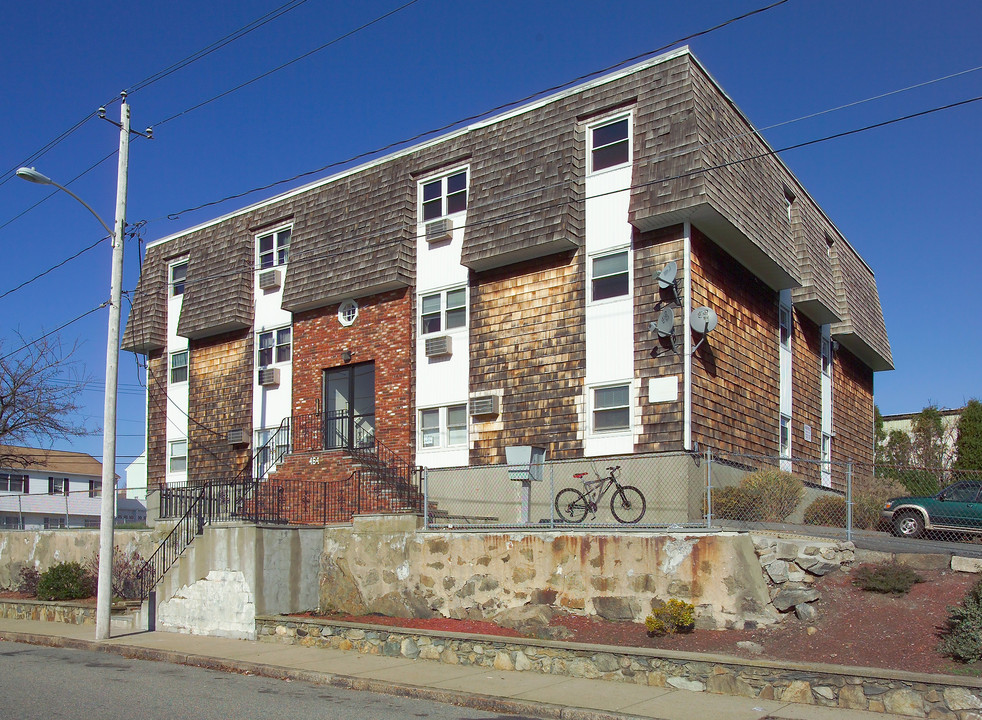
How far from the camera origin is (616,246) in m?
19.0

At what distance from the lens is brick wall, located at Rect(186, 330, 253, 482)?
1015 inches

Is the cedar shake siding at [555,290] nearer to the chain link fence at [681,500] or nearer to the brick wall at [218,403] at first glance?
the brick wall at [218,403]

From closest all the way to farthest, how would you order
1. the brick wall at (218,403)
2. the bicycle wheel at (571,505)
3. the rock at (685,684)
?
the rock at (685,684) < the bicycle wheel at (571,505) < the brick wall at (218,403)

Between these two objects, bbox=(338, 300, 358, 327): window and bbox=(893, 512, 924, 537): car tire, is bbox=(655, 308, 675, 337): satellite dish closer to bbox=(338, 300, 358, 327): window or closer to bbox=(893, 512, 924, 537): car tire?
bbox=(893, 512, 924, 537): car tire

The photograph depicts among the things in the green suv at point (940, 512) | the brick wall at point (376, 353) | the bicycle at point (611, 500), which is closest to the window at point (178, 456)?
the brick wall at point (376, 353)

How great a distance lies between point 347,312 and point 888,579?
15075 millimetres

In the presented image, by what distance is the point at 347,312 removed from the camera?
23578 mm

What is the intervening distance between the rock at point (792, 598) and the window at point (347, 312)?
45.6 feet

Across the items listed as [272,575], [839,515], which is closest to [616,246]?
[839,515]

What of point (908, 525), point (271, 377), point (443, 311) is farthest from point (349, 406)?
point (908, 525)

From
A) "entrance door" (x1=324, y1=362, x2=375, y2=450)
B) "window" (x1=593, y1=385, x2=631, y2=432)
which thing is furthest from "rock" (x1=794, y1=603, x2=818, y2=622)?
"entrance door" (x1=324, y1=362, x2=375, y2=450)

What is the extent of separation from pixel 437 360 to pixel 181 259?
1156cm

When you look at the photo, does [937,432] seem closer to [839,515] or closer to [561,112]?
[839,515]

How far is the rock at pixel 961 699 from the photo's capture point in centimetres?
→ 916
